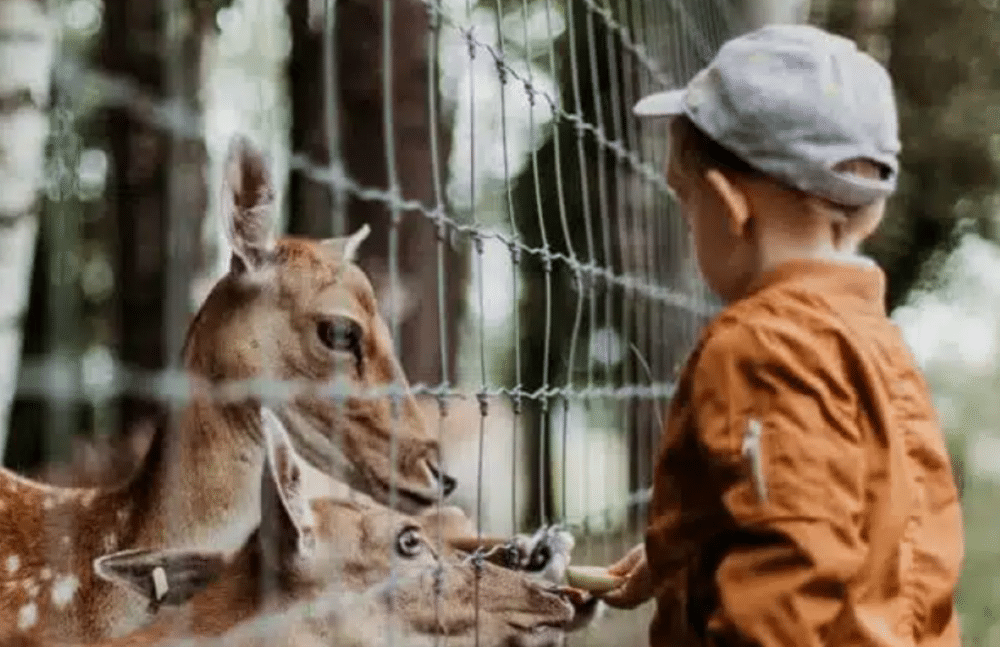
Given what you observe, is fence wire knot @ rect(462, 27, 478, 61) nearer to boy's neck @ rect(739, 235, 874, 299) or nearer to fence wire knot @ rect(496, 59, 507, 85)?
fence wire knot @ rect(496, 59, 507, 85)

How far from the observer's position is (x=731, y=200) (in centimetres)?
175

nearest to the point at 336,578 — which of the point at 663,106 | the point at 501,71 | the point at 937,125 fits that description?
the point at 663,106

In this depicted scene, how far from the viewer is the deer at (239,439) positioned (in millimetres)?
1518

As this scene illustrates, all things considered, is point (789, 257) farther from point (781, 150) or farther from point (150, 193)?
point (150, 193)

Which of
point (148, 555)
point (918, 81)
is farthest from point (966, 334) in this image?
point (148, 555)

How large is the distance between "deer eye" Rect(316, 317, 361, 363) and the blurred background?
6 centimetres

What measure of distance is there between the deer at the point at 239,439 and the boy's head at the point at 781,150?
0.28m

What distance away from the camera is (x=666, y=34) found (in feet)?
11.5

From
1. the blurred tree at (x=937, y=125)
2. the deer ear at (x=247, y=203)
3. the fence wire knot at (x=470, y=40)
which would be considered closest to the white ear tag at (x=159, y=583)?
the deer ear at (x=247, y=203)

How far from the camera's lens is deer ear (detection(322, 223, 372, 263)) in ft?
5.71

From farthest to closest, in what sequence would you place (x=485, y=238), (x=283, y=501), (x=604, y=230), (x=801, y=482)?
(x=604, y=230) < (x=485, y=238) < (x=283, y=501) < (x=801, y=482)

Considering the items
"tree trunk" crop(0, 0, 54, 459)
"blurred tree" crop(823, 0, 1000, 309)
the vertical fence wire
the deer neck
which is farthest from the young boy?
"blurred tree" crop(823, 0, 1000, 309)

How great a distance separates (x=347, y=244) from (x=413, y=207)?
117 millimetres

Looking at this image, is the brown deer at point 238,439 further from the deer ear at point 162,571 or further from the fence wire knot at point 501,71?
the fence wire knot at point 501,71
